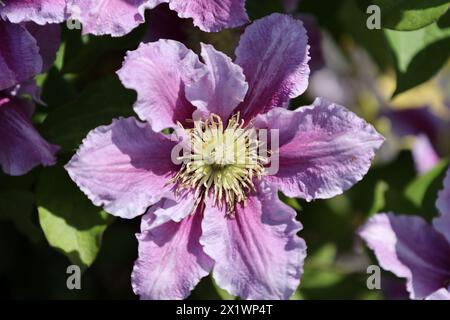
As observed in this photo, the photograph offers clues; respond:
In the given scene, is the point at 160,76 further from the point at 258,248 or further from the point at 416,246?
the point at 416,246

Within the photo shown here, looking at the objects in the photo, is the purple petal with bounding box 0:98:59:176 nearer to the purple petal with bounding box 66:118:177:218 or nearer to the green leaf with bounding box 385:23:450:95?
the purple petal with bounding box 66:118:177:218

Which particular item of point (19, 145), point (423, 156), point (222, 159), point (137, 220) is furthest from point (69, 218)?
point (423, 156)

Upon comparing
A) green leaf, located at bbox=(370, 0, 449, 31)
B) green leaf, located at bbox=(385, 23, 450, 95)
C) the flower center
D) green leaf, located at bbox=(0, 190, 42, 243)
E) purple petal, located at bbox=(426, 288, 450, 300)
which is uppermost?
green leaf, located at bbox=(370, 0, 449, 31)

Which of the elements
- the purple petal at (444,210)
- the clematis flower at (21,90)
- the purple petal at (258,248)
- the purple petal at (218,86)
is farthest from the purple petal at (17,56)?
the purple petal at (444,210)

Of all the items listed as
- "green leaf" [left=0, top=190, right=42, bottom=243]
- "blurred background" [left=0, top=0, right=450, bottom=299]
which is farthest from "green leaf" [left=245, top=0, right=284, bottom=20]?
"green leaf" [left=0, top=190, right=42, bottom=243]

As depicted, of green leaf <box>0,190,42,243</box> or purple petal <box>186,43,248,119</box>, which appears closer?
purple petal <box>186,43,248,119</box>
